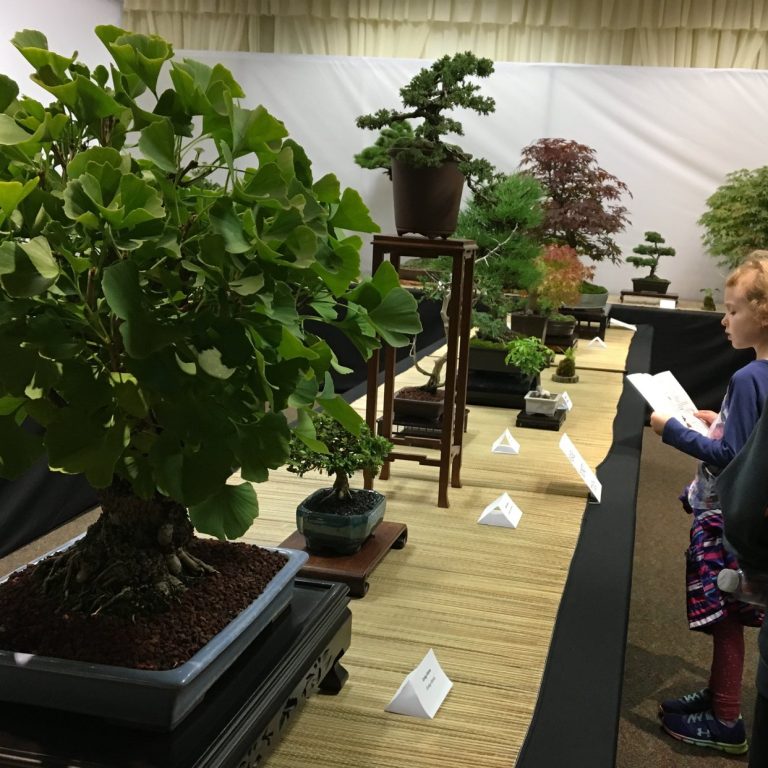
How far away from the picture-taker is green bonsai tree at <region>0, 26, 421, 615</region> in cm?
51

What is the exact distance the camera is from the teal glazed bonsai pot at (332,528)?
1.18m

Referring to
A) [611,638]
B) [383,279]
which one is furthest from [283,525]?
[383,279]

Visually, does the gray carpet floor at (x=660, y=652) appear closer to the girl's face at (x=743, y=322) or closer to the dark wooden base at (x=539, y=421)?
the dark wooden base at (x=539, y=421)

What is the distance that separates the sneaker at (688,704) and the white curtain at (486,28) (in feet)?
16.2

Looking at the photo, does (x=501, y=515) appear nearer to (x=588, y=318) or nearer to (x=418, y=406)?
(x=418, y=406)

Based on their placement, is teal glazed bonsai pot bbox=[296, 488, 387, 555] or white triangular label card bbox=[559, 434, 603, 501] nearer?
teal glazed bonsai pot bbox=[296, 488, 387, 555]

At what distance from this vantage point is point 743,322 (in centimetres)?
154

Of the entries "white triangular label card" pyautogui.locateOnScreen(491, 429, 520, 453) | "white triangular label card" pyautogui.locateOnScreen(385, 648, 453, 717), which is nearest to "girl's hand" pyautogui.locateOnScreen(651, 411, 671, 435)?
"white triangular label card" pyautogui.locateOnScreen(491, 429, 520, 453)

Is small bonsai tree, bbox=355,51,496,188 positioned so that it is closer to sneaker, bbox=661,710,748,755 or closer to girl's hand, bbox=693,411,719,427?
girl's hand, bbox=693,411,719,427

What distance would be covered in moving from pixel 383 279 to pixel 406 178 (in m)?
0.90

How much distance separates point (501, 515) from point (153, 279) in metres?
0.97

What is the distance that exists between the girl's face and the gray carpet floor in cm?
80

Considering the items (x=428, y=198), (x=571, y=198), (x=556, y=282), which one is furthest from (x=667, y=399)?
(x=571, y=198)

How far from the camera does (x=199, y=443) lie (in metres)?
0.57
